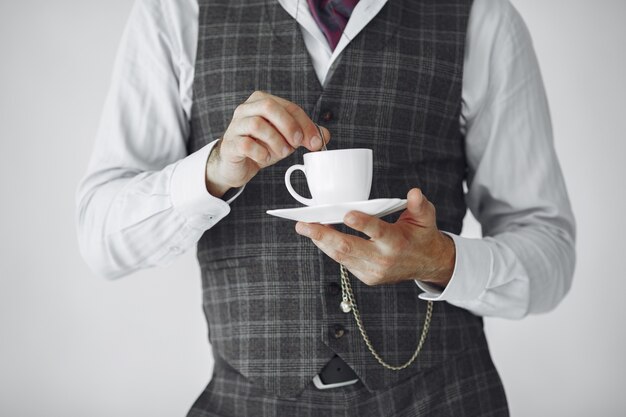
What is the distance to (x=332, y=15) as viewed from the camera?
3.82ft

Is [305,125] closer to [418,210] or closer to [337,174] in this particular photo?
[337,174]

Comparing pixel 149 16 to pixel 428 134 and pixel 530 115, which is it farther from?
pixel 530 115

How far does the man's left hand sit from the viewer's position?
819 mm

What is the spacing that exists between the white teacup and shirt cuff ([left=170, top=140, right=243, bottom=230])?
145 millimetres

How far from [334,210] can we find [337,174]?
9 cm

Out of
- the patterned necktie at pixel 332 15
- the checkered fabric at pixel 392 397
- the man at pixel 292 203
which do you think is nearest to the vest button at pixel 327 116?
the man at pixel 292 203

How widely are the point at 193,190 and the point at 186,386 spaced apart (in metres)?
1.08

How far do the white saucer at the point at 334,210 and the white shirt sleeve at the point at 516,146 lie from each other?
0.46 metres

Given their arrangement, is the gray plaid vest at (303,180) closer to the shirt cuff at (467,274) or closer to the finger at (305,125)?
the shirt cuff at (467,274)

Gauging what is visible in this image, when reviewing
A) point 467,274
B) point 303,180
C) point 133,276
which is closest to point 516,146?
point 467,274

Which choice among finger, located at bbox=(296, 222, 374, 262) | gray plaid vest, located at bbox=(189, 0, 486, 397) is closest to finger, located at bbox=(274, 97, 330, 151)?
finger, located at bbox=(296, 222, 374, 262)

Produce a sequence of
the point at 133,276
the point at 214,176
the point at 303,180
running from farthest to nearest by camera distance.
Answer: the point at 133,276 < the point at 303,180 < the point at 214,176

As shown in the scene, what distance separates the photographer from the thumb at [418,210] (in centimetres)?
83

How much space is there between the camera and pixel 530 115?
49.0 inches
